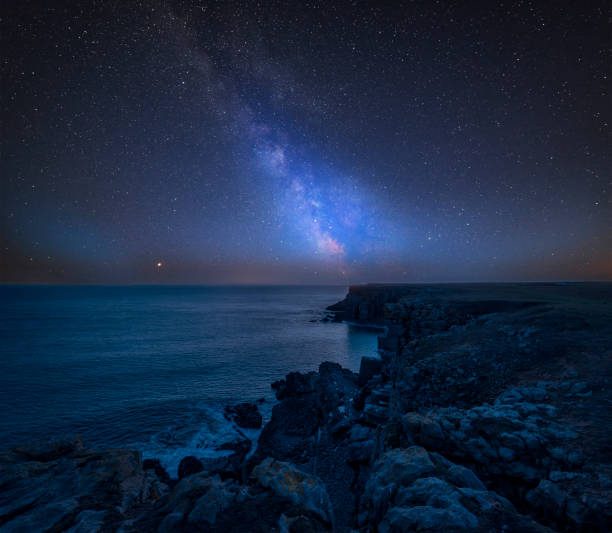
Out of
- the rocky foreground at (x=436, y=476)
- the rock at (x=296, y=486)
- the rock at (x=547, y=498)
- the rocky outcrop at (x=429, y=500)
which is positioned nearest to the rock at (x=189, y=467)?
the rocky foreground at (x=436, y=476)

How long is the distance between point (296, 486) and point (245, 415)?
21913 millimetres

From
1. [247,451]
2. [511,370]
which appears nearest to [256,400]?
[247,451]

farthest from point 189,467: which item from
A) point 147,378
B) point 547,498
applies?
point 147,378

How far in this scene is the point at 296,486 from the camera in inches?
231

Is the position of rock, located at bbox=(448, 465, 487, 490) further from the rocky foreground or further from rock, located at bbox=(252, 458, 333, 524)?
rock, located at bbox=(252, 458, 333, 524)

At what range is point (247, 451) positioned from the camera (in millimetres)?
20641

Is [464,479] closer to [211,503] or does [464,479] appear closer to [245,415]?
[211,503]

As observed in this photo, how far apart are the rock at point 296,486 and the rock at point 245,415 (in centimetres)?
2036

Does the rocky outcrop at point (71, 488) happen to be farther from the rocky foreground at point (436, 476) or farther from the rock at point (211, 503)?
the rock at point (211, 503)

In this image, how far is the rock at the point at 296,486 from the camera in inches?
216

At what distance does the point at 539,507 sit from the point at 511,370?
6.88 meters

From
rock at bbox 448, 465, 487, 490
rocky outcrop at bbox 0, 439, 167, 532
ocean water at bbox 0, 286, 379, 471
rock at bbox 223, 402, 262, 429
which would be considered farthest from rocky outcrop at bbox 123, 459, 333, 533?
rock at bbox 223, 402, 262, 429

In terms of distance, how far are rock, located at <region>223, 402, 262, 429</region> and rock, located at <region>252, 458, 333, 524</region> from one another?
20364 mm

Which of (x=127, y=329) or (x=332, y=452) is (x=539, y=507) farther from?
(x=127, y=329)
